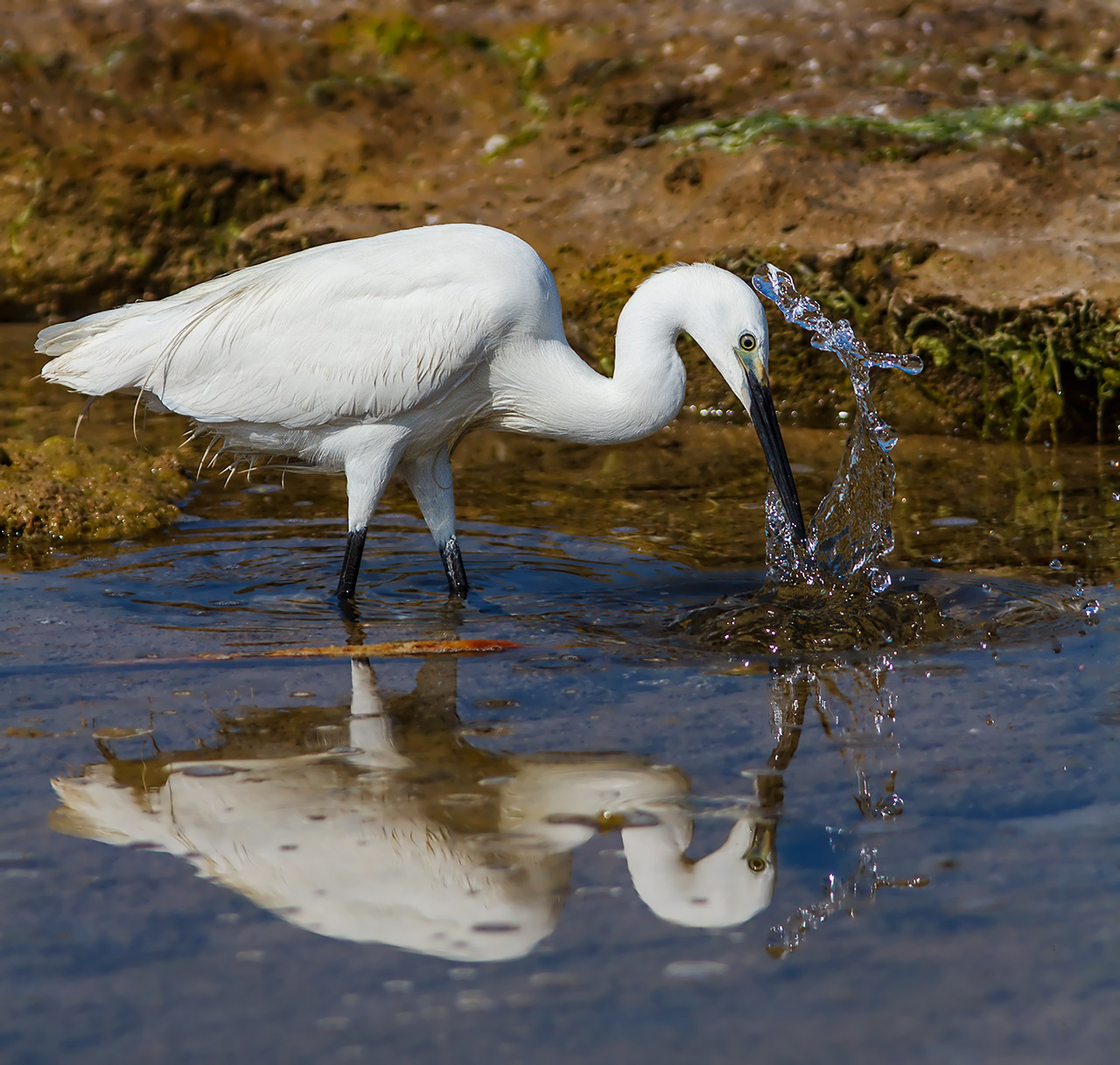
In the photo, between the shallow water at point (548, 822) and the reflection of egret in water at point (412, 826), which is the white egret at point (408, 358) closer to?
the shallow water at point (548, 822)

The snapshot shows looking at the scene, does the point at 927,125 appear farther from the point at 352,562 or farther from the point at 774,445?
the point at 352,562

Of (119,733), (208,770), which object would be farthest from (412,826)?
(119,733)

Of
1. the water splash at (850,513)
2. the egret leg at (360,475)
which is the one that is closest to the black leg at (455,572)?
the egret leg at (360,475)

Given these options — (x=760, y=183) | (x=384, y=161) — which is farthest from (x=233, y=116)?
(x=760, y=183)

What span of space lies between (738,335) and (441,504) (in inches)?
54.9

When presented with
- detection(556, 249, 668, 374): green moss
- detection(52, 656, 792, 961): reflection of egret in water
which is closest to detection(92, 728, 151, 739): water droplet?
detection(52, 656, 792, 961): reflection of egret in water

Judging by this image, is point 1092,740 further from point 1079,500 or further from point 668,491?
point 668,491

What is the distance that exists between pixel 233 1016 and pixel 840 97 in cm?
786

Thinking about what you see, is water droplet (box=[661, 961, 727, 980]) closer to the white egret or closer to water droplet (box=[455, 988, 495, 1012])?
water droplet (box=[455, 988, 495, 1012])

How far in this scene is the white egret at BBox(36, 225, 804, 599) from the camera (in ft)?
16.3

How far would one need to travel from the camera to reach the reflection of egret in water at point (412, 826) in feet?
9.98

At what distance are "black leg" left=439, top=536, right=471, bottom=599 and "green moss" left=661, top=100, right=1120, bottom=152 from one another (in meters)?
4.38

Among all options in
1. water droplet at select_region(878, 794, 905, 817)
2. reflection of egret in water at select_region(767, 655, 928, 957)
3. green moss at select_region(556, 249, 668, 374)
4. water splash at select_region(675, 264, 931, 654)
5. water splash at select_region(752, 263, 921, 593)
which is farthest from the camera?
green moss at select_region(556, 249, 668, 374)

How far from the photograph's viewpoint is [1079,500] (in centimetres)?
642
